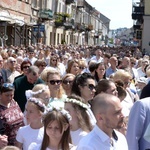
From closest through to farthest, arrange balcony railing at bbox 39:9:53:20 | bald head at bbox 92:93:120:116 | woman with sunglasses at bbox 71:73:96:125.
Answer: bald head at bbox 92:93:120:116 → woman with sunglasses at bbox 71:73:96:125 → balcony railing at bbox 39:9:53:20

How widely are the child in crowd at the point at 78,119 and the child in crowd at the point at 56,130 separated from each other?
0.35m

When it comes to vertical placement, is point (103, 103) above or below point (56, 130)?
above

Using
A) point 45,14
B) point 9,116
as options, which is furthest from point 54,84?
point 45,14

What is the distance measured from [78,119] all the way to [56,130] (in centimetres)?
56

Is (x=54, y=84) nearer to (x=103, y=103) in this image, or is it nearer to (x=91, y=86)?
(x=91, y=86)

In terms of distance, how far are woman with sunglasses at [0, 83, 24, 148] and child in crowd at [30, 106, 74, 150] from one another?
1.40 m

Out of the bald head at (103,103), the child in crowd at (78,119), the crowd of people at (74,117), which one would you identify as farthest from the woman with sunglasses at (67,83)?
the bald head at (103,103)

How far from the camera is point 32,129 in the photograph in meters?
5.17

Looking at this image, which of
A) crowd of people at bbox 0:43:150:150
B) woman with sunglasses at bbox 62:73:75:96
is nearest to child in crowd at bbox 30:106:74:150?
crowd of people at bbox 0:43:150:150

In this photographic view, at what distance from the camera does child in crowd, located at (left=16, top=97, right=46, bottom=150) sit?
16.6 feet

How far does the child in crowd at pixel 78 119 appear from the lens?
15.7 feet

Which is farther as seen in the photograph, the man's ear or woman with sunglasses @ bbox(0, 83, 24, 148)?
woman with sunglasses @ bbox(0, 83, 24, 148)

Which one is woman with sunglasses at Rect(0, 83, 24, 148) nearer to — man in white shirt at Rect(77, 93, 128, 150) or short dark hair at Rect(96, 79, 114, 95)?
short dark hair at Rect(96, 79, 114, 95)

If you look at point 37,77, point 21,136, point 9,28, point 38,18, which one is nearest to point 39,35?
point 38,18
